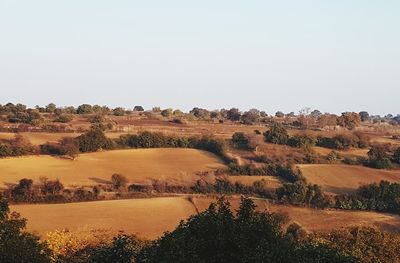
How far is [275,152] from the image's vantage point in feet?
183

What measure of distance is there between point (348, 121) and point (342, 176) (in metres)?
37.5

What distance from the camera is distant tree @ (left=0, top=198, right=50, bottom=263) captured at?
58.7ft

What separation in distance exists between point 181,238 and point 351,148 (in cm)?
4756

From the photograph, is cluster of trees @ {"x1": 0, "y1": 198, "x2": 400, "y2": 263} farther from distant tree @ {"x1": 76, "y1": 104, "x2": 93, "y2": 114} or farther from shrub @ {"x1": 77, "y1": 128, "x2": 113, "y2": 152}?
distant tree @ {"x1": 76, "y1": 104, "x2": 93, "y2": 114}

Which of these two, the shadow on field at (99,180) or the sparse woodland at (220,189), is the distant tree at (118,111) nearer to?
the sparse woodland at (220,189)

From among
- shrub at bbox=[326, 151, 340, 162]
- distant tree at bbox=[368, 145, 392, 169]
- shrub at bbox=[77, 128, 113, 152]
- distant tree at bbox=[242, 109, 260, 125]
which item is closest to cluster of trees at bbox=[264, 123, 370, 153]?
shrub at bbox=[326, 151, 340, 162]

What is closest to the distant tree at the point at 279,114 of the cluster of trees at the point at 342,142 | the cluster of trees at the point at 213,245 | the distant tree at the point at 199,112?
the distant tree at the point at 199,112

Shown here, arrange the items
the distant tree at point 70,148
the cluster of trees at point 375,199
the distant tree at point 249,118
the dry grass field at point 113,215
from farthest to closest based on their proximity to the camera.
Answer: the distant tree at point 249,118 < the distant tree at point 70,148 < the cluster of trees at point 375,199 < the dry grass field at point 113,215

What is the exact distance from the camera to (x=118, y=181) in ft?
145

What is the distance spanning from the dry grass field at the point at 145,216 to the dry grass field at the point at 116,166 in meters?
6.20

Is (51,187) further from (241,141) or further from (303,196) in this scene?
(241,141)

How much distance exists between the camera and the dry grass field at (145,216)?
33219 millimetres

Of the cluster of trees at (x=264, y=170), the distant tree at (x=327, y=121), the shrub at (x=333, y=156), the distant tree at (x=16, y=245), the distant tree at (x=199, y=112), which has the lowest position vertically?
the cluster of trees at (x=264, y=170)

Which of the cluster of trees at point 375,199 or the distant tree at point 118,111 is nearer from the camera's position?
the cluster of trees at point 375,199
